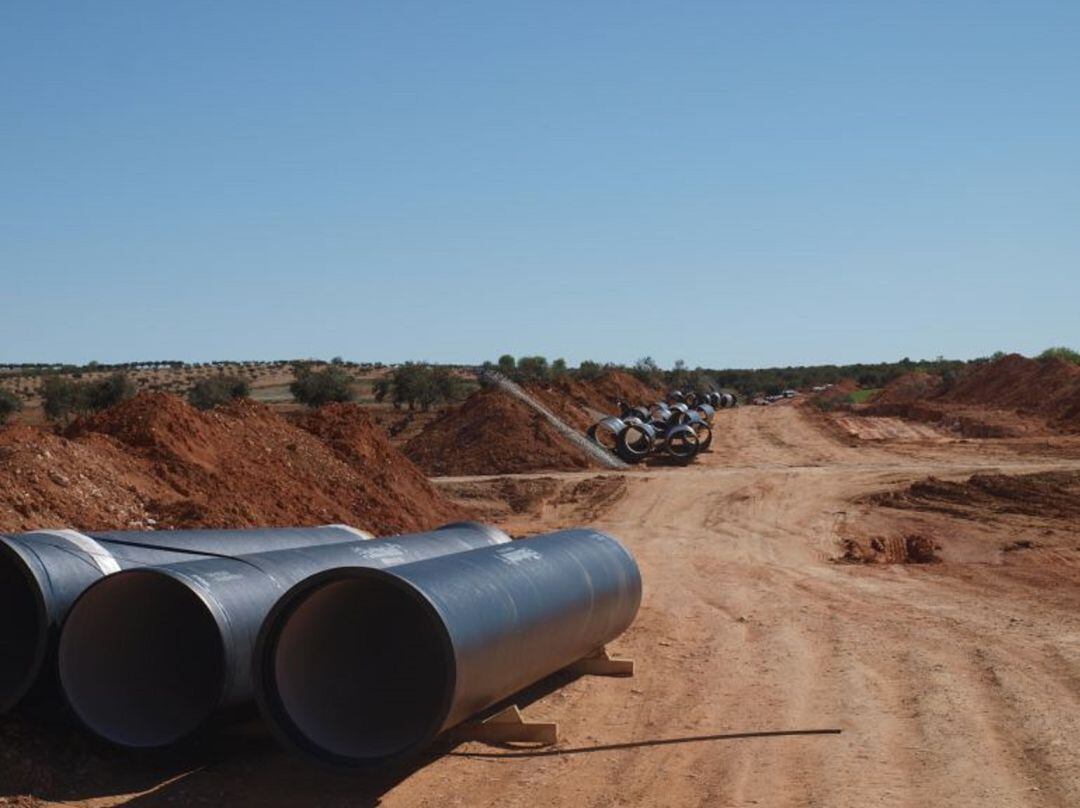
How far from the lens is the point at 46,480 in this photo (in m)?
17.0

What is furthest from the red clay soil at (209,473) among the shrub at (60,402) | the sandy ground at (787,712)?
the shrub at (60,402)

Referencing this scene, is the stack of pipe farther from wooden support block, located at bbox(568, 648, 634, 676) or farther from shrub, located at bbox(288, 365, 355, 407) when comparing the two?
shrub, located at bbox(288, 365, 355, 407)

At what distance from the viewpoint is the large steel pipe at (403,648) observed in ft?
27.7

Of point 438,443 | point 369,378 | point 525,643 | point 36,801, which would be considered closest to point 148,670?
point 36,801

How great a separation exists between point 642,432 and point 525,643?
34336 millimetres

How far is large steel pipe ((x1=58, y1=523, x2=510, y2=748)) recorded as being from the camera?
901 centimetres

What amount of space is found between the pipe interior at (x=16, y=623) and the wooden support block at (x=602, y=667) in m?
5.24

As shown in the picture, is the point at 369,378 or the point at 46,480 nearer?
the point at 46,480

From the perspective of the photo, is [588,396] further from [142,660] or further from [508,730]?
[142,660]

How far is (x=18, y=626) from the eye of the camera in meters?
10.3

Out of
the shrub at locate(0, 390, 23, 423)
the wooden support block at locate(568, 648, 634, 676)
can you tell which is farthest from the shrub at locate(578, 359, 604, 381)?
the wooden support block at locate(568, 648, 634, 676)

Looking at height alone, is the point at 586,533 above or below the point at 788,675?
above

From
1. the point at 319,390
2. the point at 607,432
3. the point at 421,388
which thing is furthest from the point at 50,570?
the point at 421,388

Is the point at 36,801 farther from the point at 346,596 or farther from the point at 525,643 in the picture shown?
the point at 525,643
